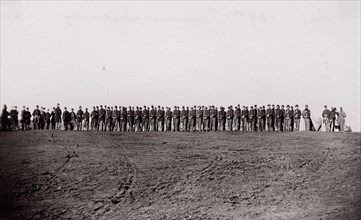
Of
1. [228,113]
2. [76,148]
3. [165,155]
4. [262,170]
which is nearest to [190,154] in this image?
[165,155]

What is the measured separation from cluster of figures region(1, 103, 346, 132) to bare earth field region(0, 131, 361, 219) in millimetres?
3502

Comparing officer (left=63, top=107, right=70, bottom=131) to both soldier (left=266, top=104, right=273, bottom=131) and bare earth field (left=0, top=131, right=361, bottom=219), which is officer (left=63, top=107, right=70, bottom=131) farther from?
soldier (left=266, top=104, right=273, bottom=131)

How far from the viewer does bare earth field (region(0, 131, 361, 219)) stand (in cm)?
1905

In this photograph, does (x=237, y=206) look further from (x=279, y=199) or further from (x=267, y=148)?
(x=267, y=148)

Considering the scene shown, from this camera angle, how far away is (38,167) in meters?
24.0

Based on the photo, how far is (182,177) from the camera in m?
22.7

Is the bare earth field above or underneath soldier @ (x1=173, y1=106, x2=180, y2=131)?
underneath

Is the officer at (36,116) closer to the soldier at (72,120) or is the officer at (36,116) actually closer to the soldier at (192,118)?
the soldier at (72,120)

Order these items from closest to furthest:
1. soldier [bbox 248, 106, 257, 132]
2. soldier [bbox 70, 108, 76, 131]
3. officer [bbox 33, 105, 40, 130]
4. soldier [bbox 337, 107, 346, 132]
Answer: soldier [bbox 337, 107, 346, 132] → soldier [bbox 248, 106, 257, 132] → officer [bbox 33, 105, 40, 130] → soldier [bbox 70, 108, 76, 131]

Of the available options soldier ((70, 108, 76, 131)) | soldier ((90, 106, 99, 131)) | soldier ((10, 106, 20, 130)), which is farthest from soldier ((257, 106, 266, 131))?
soldier ((10, 106, 20, 130))

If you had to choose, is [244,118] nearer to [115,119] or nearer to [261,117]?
[261,117]

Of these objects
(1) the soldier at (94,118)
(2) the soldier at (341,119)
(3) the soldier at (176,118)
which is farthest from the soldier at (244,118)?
(1) the soldier at (94,118)

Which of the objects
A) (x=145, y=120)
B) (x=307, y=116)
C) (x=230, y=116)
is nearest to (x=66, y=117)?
(x=145, y=120)

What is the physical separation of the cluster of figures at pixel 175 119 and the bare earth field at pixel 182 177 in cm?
350
